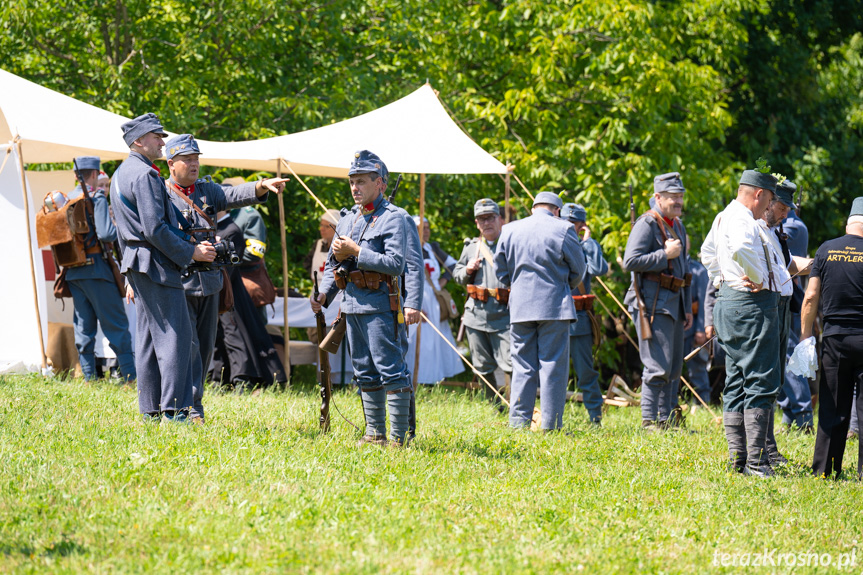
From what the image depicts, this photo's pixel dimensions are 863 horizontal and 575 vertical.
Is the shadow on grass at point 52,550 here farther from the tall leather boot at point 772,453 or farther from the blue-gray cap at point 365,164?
the tall leather boot at point 772,453

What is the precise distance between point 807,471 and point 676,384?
6.11ft

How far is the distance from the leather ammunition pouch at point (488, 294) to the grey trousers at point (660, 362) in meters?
1.30

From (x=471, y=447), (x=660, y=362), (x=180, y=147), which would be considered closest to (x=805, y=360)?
(x=660, y=362)

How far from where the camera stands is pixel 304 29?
12352 mm

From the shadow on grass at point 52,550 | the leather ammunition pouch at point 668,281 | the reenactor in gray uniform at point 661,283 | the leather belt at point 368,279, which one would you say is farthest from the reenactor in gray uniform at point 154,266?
the leather ammunition pouch at point 668,281

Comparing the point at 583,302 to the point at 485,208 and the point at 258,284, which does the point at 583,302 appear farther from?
the point at 258,284

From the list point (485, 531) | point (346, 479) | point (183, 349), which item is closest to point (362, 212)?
point (183, 349)

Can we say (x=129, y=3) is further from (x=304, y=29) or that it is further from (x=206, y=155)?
(x=206, y=155)

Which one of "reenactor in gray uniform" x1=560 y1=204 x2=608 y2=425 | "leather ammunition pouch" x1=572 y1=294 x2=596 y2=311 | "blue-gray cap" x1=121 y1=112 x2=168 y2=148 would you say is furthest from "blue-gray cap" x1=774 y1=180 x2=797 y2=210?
"blue-gray cap" x1=121 y1=112 x2=168 y2=148

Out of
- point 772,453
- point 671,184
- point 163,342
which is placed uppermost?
point 671,184

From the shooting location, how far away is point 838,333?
6152 millimetres

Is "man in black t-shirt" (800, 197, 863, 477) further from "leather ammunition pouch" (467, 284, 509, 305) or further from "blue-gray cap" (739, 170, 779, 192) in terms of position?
"leather ammunition pouch" (467, 284, 509, 305)

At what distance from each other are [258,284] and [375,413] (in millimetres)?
3764

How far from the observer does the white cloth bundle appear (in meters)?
6.07
